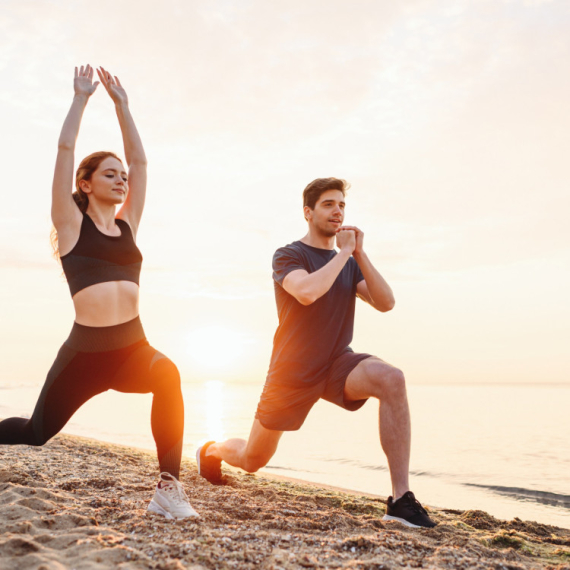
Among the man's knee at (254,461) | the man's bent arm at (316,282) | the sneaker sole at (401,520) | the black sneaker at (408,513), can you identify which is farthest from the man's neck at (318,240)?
the sneaker sole at (401,520)

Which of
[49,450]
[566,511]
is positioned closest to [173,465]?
[49,450]

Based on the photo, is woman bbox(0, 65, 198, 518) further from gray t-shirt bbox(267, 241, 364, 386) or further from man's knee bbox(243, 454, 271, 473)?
man's knee bbox(243, 454, 271, 473)

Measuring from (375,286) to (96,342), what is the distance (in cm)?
224

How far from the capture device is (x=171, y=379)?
346 cm

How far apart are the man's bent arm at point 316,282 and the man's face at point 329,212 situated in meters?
0.51

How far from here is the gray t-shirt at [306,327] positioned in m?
4.35

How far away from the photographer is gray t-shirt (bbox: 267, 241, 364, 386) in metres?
4.35

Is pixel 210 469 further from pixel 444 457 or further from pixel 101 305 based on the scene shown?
pixel 444 457

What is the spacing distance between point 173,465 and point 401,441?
1620 mm

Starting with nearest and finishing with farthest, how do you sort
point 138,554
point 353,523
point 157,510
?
1. point 138,554
2. point 157,510
3. point 353,523

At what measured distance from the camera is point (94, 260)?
3.49 m

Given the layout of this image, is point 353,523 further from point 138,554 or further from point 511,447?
point 511,447

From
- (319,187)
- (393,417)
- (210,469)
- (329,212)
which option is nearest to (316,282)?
(329,212)

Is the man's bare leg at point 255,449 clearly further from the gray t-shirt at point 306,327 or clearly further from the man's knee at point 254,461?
the gray t-shirt at point 306,327
